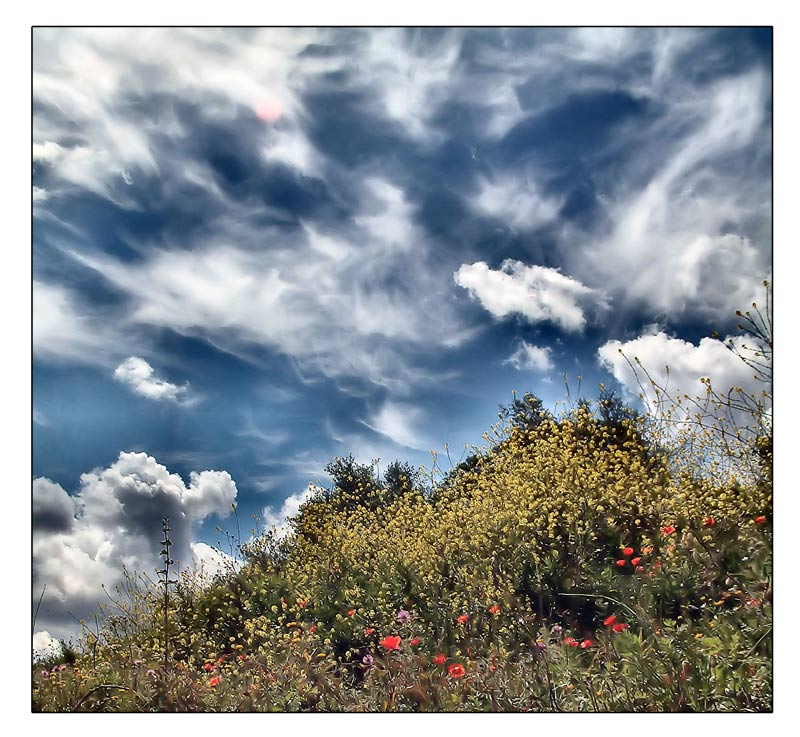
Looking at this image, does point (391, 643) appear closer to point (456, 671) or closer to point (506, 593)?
point (456, 671)

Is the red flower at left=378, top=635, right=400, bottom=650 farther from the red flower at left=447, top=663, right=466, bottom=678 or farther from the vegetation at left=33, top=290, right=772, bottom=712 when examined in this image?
the red flower at left=447, top=663, right=466, bottom=678

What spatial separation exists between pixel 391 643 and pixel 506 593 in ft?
2.37

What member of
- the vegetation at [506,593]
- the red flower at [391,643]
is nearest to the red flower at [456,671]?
the vegetation at [506,593]

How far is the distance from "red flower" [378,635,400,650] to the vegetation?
17 millimetres

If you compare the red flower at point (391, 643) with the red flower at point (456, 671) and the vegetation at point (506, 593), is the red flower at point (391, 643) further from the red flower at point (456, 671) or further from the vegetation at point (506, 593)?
the red flower at point (456, 671)

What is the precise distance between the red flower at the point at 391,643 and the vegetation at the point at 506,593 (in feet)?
0.06

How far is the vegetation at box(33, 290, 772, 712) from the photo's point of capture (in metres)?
3.83

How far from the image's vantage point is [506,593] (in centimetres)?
413

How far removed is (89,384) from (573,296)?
289 cm

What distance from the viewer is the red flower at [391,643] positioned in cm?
398

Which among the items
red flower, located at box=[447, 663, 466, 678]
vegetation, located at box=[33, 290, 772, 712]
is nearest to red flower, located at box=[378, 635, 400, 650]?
vegetation, located at box=[33, 290, 772, 712]

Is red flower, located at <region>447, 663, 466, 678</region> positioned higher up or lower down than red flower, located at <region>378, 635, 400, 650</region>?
lower down

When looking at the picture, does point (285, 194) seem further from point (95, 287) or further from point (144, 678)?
point (144, 678)
